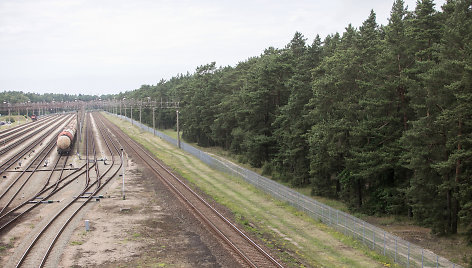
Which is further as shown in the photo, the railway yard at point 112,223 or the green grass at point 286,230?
the green grass at point 286,230

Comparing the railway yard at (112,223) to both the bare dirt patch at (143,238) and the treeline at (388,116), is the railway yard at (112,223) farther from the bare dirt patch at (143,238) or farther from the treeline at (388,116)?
the treeline at (388,116)

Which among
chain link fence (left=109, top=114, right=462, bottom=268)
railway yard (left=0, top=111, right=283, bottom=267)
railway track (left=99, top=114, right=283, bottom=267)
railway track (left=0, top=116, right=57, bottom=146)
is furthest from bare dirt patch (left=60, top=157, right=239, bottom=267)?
railway track (left=0, top=116, right=57, bottom=146)

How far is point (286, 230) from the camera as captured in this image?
29.5 meters

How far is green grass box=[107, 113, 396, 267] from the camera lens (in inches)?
928

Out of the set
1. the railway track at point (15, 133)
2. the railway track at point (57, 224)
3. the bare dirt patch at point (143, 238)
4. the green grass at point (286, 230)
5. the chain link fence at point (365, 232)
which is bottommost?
the green grass at point (286, 230)

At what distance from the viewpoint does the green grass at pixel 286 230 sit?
2356 centimetres

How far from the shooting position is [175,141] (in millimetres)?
86188

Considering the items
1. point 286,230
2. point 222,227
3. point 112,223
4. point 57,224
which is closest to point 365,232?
point 286,230

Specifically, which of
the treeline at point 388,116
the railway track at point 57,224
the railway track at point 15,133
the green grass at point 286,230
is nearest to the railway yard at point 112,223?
the railway track at point 57,224

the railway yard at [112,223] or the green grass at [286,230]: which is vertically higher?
the railway yard at [112,223]

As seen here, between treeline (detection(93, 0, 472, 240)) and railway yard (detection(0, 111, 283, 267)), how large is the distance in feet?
41.9

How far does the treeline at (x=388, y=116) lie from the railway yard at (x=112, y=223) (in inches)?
503

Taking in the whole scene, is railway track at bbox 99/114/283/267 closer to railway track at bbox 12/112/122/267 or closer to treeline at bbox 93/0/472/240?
railway track at bbox 12/112/122/267

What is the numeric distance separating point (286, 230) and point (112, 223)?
1208 cm
